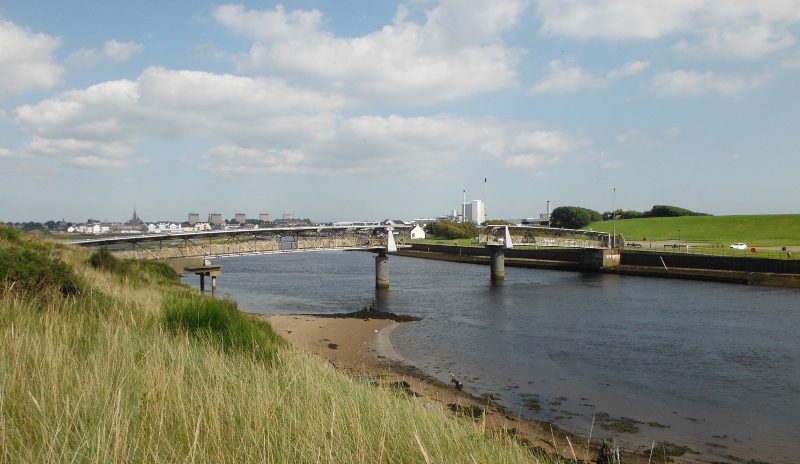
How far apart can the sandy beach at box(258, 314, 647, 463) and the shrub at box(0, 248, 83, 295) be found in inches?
228

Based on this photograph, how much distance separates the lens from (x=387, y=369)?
20.4 meters

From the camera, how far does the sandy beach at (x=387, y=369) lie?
42.1ft

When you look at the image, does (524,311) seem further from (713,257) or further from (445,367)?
(713,257)

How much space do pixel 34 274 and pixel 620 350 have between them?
22167 mm

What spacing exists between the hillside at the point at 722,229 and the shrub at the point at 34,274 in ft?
269

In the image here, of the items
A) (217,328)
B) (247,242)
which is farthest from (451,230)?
(217,328)

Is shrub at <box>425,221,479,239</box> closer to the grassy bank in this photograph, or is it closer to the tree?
the tree

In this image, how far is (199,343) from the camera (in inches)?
395

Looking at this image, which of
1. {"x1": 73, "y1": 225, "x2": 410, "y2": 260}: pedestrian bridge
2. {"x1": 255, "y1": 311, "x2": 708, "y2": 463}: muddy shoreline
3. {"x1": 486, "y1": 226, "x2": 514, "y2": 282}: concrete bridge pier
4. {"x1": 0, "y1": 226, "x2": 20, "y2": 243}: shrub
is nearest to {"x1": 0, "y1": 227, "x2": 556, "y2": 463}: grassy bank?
{"x1": 255, "y1": 311, "x2": 708, "y2": 463}: muddy shoreline

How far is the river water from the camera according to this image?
50.2ft

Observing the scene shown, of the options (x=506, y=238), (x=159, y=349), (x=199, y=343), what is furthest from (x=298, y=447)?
(x=506, y=238)

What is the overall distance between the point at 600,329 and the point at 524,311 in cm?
788

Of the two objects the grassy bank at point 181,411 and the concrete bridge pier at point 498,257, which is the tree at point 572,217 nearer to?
the concrete bridge pier at point 498,257

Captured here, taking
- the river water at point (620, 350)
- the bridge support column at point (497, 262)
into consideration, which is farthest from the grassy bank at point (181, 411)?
the bridge support column at point (497, 262)
